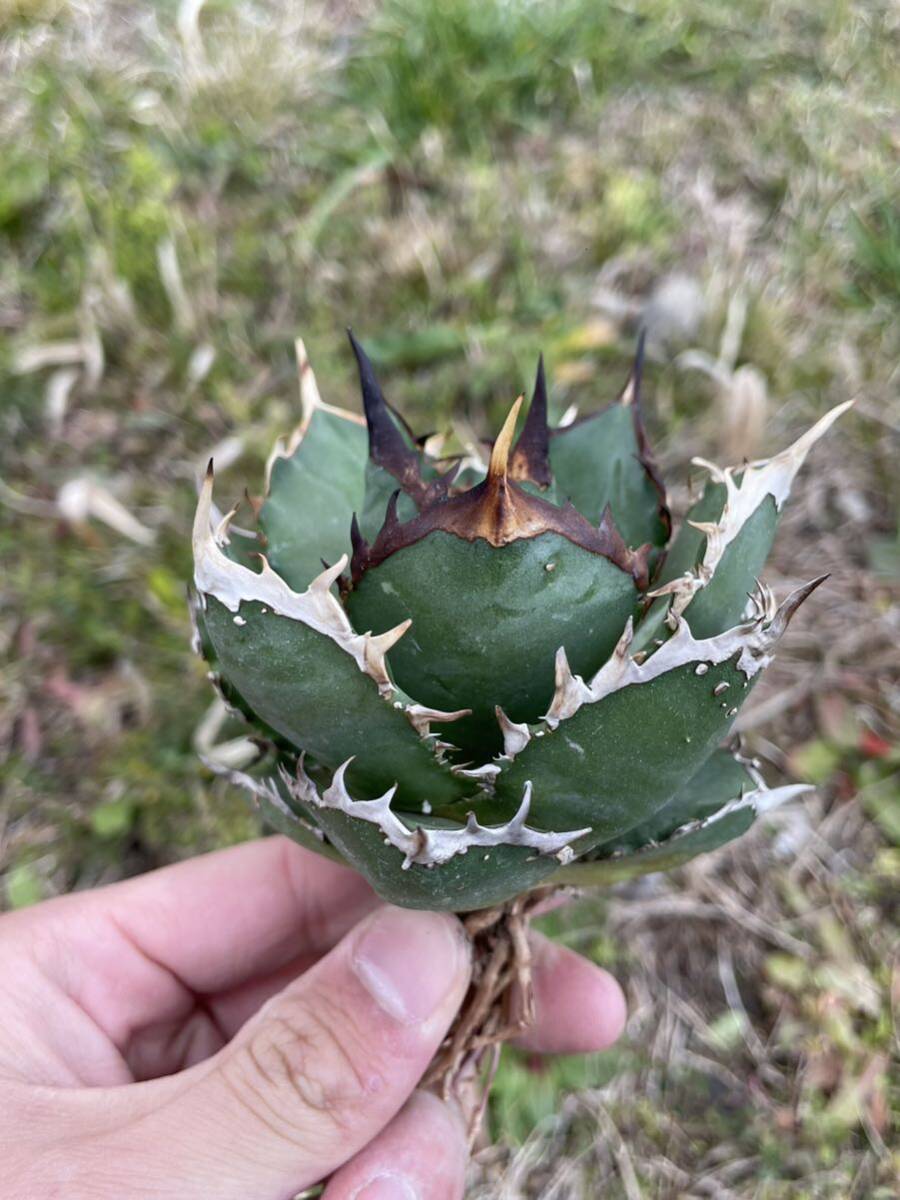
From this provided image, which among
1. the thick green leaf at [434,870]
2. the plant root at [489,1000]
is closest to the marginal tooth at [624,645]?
the thick green leaf at [434,870]

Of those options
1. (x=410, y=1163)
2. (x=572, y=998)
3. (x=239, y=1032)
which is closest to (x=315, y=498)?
(x=239, y=1032)

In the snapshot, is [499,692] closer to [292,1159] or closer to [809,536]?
[292,1159]

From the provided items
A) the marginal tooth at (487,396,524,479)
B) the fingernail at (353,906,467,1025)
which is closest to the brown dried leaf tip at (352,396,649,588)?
the marginal tooth at (487,396,524,479)

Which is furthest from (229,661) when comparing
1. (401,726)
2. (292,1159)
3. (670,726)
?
(292,1159)

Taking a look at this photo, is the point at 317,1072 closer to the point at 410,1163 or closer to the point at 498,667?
the point at 410,1163

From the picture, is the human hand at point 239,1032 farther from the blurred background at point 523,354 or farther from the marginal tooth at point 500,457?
the marginal tooth at point 500,457

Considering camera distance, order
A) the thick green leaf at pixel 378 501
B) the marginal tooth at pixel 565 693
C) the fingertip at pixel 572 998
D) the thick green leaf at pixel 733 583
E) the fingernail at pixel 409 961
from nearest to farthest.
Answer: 1. the marginal tooth at pixel 565 693
2. the thick green leaf at pixel 733 583
3. the thick green leaf at pixel 378 501
4. the fingernail at pixel 409 961
5. the fingertip at pixel 572 998

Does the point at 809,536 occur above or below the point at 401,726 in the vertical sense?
below
